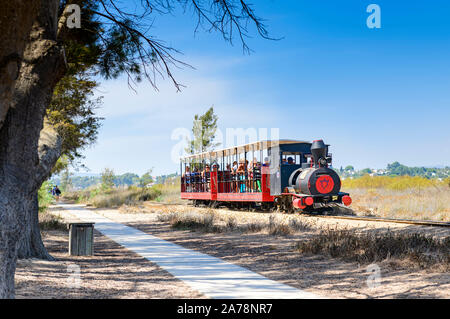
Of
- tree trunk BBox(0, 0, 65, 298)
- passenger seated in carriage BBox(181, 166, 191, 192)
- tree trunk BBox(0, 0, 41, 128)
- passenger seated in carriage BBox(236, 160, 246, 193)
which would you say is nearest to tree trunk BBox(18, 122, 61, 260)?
tree trunk BBox(0, 0, 65, 298)

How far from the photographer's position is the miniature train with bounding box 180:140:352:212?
18.6 metres

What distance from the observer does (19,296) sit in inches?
236

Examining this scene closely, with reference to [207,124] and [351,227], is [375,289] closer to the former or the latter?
[351,227]

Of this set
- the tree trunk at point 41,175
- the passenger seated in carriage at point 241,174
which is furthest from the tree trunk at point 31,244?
the passenger seated in carriage at point 241,174

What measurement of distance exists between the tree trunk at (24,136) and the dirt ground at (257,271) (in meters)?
1.33

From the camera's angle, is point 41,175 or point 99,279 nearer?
point 41,175

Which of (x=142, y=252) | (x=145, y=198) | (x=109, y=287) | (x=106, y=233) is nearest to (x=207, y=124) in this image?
(x=145, y=198)

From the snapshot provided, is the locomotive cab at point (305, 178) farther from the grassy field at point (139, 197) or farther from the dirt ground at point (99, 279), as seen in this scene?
Answer: the grassy field at point (139, 197)

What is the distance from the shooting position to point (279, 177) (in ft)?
65.7

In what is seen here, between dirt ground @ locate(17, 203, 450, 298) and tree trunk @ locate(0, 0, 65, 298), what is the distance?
1.33 meters

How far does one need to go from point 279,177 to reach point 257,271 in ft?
38.9

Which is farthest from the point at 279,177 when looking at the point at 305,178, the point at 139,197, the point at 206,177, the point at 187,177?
the point at 139,197

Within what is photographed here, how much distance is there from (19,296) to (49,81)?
274cm

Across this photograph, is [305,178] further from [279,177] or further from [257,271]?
[257,271]
